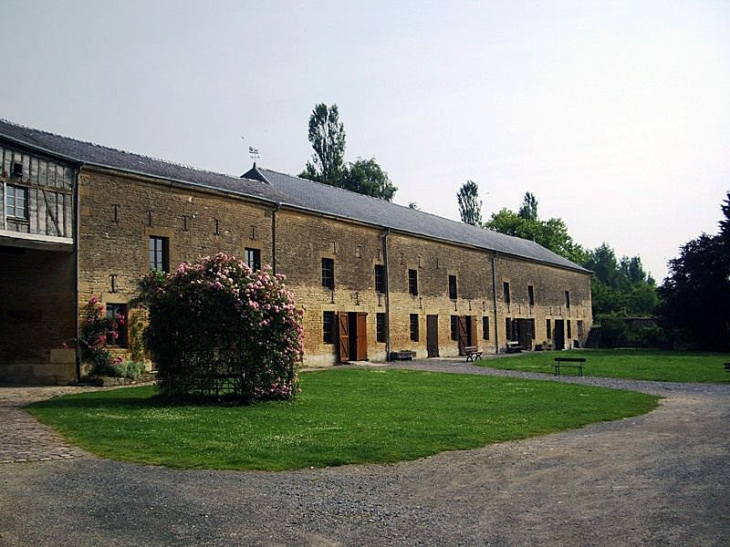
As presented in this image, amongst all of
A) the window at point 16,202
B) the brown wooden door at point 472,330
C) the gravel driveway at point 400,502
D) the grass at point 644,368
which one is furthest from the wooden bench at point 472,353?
the gravel driveway at point 400,502

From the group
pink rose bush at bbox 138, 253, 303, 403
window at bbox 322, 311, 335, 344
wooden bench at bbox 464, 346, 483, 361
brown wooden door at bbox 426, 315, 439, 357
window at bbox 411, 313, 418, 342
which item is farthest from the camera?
brown wooden door at bbox 426, 315, 439, 357

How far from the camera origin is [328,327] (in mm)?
26609

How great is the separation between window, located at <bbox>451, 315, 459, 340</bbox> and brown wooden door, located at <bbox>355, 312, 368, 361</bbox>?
25.0ft

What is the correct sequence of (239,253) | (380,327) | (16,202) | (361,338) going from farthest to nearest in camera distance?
(380,327)
(361,338)
(239,253)
(16,202)

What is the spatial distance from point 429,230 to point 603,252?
9247 cm

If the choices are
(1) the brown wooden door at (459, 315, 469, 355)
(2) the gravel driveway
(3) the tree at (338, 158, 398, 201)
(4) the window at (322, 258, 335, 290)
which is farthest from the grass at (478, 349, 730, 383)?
(3) the tree at (338, 158, 398, 201)

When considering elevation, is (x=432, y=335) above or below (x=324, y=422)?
above

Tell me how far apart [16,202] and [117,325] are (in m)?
4.21

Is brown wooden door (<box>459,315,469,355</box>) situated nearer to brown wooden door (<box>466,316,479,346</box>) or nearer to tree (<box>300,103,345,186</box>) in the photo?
brown wooden door (<box>466,316,479,346</box>)

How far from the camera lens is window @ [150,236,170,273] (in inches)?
806

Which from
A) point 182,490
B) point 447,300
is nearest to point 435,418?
point 182,490

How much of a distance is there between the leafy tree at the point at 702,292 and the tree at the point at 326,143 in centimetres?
2718

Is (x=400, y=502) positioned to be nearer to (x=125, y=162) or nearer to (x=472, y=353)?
(x=125, y=162)

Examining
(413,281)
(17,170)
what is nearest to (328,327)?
(413,281)
